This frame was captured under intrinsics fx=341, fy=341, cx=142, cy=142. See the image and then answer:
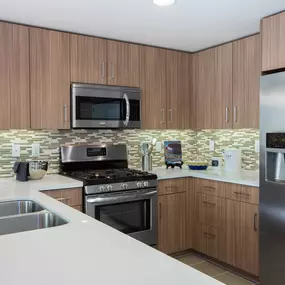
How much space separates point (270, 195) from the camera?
8.64ft

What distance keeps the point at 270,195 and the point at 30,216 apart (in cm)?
179

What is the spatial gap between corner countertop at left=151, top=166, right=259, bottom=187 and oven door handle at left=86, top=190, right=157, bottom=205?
232mm

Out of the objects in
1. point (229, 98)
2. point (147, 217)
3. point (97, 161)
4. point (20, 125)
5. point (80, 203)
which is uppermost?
point (229, 98)

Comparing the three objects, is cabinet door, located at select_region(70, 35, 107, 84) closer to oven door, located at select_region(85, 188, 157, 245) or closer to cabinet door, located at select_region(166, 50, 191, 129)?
cabinet door, located at select_region(166, 50, 191, 129)

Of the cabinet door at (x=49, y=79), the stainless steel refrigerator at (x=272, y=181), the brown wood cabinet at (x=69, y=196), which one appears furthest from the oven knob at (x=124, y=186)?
the stainless steel refrigerator at (x=272, y=181)

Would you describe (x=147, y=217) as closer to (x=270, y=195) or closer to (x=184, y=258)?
(x=184, y=258)

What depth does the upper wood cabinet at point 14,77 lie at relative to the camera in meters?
2.84

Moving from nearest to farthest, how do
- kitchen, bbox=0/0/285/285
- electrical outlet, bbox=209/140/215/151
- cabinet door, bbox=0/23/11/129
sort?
kitchen, bbox=0/0/285/285
cabinet door, bbox=0/23/11/129
electrical outlet, bbox=209/140/215/151

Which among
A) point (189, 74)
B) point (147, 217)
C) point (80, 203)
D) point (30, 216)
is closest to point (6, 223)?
point (30, 216)

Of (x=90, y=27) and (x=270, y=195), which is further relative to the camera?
(x=90, y=27)

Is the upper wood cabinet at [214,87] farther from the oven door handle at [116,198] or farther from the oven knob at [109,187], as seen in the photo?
the oven knob at [109,187]

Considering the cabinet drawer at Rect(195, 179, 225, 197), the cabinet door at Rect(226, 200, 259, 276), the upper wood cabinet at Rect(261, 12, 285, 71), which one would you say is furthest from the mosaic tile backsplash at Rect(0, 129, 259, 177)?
the upper wood cabinet at Rect(261, 12, 285, 71)

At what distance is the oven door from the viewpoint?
2906 millimetres

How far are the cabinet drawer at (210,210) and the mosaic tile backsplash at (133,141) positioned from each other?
62 centimetres
